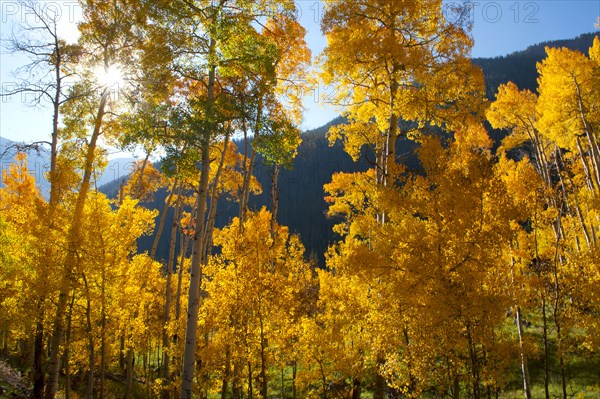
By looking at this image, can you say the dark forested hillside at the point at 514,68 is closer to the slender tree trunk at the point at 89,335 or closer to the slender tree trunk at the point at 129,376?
the slender tree trunk at the point at 129,376

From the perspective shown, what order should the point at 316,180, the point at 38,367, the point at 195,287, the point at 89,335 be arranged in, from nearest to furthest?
1. the point at 195,287
2. the point at 89,335
3. the point at 38,367
4. the point at 316,180

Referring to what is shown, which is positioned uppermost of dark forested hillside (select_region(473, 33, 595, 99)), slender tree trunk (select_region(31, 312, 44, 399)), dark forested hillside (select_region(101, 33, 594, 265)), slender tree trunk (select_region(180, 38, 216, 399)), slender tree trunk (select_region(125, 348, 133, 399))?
dark forested hillside (select_region(473, 33, 595, 99))

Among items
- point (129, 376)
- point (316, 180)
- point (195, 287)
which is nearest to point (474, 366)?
point (195, 287)

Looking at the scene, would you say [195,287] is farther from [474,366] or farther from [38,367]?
[38,367]

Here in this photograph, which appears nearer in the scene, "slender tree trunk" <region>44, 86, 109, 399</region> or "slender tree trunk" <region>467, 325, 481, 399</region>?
"slender tree trunk" <region>467, 325, 481, 399</region>

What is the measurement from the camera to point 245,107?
256 inches

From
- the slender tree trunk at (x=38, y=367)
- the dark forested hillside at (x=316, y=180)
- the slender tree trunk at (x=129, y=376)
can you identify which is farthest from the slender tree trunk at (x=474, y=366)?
the dark forested hillside at (x=316, y=180)

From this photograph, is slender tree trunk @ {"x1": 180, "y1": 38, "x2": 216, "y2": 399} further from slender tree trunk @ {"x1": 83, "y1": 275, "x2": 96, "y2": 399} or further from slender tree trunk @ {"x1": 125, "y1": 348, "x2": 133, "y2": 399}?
slender tree trunk @ {"x1": 125, "y1": 348, "x2": 133, "y2": 399}

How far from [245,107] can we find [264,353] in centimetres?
685


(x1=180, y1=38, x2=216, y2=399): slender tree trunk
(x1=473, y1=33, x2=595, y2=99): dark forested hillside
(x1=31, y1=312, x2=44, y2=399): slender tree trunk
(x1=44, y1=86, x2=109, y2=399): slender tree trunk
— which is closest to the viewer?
(x1=180, y1=38, x2=216, y2=399): slender tree trunk

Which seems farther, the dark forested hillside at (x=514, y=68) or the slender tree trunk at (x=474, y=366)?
the dark forested hillside at (x=514, y=68)

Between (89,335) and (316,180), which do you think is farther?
(316,180)

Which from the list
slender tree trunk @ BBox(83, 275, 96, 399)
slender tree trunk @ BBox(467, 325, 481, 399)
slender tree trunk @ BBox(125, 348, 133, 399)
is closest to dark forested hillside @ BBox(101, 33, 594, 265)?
slender tree trunk @ BBox(125, 348, 133, 399)

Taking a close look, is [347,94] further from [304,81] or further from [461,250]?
[461,250]
